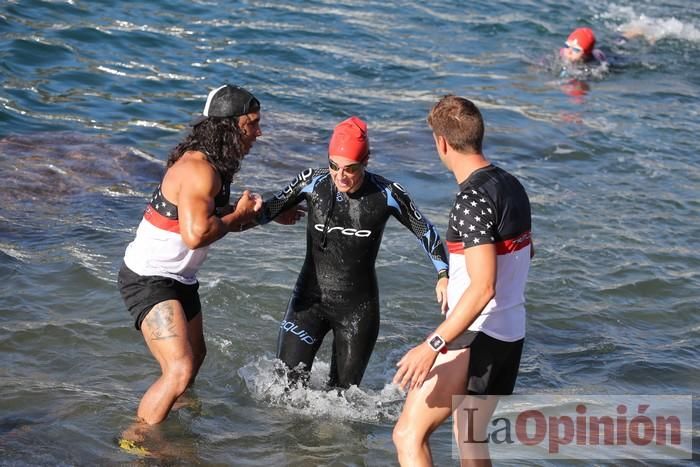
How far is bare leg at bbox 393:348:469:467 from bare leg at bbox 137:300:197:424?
4.79ft

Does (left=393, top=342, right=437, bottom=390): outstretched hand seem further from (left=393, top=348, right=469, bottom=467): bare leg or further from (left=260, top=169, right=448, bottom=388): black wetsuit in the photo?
(left=260, top=169, right=448, bottom=388): black wetsuit

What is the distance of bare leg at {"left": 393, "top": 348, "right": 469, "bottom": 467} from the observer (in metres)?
4.63

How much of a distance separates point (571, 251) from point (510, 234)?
5.37 m

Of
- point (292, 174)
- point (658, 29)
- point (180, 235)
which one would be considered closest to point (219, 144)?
point (180, 235)

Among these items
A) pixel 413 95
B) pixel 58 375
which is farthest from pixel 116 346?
pixel 413 95

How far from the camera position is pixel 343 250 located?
234 inches

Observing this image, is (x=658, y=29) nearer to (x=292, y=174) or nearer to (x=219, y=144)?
(x=292, y=174)

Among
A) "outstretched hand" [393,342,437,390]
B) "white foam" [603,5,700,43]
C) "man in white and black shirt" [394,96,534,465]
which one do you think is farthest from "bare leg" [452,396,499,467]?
"white foam" [603,5,700,43]

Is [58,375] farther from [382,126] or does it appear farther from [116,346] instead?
[382,126]

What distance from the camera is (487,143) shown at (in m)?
13.2

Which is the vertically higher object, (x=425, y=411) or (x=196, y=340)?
(x=425, y=411)

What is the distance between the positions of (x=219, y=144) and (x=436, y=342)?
1930mm

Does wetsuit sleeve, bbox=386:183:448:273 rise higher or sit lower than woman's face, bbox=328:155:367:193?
lower

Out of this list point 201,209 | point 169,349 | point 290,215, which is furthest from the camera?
point 290,215
